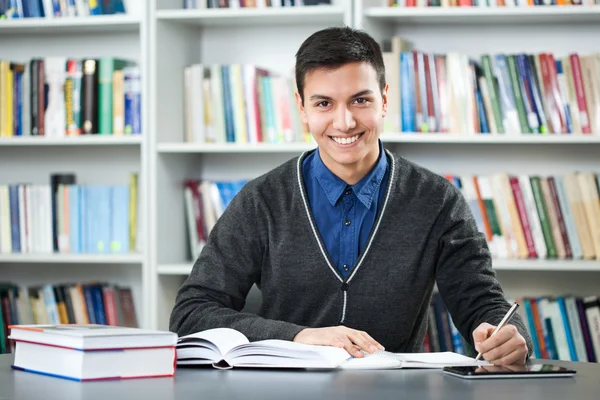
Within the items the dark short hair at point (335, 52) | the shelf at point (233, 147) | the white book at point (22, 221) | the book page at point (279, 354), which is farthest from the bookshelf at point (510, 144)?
the book page at point (279, 354)

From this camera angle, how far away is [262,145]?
3184mm

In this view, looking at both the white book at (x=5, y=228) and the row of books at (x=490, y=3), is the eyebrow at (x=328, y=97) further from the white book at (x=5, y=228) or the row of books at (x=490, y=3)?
the white book at (x=5, y=228)

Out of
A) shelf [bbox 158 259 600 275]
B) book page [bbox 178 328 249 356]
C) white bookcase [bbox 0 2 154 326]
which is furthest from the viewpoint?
white bookcase [bbox 0 2 154 326]

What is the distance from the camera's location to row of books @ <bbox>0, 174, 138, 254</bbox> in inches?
134

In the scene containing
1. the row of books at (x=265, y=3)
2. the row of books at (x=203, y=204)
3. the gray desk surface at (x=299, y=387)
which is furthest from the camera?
the row of books at (x=203, y=204)

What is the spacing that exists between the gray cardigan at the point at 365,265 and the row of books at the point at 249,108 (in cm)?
114

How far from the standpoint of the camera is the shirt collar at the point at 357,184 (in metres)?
2.10

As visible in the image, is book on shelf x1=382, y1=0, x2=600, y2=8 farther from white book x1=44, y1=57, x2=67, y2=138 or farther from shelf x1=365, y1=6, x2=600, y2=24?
white book x1=44, y1=57, x2=67, y2=138

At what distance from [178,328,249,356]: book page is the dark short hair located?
670 millimetres

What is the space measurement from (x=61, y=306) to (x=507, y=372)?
2.32 meters

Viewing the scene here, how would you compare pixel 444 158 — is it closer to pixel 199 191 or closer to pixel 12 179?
pixel 199 191

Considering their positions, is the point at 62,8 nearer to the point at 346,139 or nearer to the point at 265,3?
the point at 265,3

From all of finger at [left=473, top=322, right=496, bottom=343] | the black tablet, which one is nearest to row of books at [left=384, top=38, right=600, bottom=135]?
finger at [left=473, top=322, right=496, bottom=343]

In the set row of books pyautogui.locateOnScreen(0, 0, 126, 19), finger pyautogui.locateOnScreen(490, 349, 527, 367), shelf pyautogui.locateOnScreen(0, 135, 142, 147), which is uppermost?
row of books pyautogui.locateOnScreen(0, 0, 126, 19)
